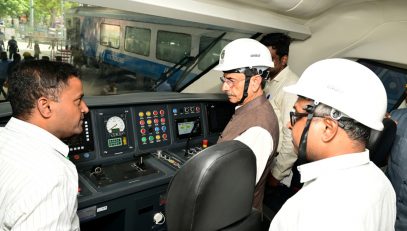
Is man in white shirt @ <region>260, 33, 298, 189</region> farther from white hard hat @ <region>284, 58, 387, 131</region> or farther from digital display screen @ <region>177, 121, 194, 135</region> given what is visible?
white hard hat @ <region>284, 58, 387, 131</region>

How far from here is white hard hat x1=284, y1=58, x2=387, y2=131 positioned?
2.88 feet

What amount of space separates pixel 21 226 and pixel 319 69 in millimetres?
1040

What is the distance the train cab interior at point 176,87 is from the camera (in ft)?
5.50

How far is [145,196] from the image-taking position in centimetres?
173

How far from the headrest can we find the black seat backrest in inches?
38.3

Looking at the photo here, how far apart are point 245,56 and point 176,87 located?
2.21m

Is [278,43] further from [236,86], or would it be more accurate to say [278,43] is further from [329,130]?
[329,130]

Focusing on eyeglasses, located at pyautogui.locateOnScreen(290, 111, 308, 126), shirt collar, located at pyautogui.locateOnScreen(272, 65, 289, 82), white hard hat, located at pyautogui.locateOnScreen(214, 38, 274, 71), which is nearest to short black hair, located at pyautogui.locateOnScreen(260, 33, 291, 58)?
shirt collar, located at pyautogui.locateOnScreen(272, 65, 289, 82)

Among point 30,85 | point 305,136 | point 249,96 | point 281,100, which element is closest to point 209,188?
point 305,136

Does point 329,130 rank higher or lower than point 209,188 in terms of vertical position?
higher

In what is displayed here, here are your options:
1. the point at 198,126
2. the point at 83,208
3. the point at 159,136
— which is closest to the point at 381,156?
the point at 198,126

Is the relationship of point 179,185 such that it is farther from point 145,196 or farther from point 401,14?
point 401,14

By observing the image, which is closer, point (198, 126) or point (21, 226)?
point (21, 226)

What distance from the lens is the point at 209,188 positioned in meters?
1.02
